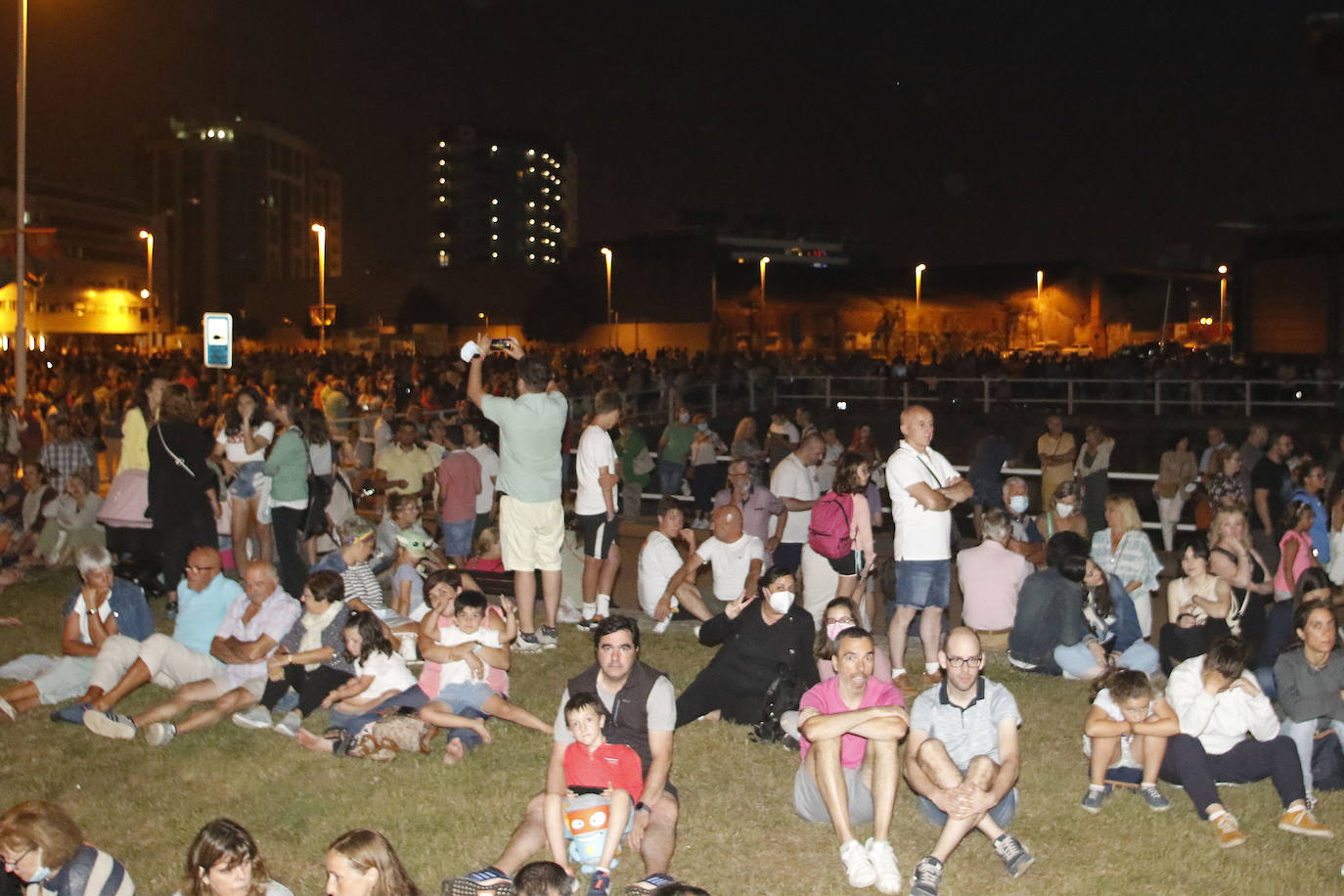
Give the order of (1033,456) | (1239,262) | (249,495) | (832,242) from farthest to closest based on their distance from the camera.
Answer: (832,242), (1239,262), (1033,456), (249,495)

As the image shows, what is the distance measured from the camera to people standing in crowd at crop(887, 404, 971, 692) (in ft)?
23.8

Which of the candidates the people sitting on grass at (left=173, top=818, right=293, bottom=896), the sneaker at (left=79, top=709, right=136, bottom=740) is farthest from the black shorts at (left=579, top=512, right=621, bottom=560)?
the people sitting on grass at (left=173, top=818, right=293, bottom=896)

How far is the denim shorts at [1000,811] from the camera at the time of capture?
5.49 metres

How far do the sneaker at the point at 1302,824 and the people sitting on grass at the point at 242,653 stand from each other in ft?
17.5

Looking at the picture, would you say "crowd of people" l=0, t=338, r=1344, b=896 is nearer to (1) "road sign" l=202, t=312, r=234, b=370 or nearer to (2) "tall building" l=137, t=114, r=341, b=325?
(1) "road sign" l=202, t=312, r=234, b=370

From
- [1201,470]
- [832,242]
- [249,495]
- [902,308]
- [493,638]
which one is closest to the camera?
[493,638]

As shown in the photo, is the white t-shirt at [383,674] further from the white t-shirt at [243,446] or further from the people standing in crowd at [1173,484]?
the people standing in crowd at [1173,484]

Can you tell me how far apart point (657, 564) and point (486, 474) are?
293 centimetres

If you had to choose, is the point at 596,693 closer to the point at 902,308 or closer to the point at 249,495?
the point at 249,495

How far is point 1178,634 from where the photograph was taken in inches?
288

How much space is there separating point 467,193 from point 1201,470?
182m

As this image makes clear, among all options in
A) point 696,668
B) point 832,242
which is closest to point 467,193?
point 832,242

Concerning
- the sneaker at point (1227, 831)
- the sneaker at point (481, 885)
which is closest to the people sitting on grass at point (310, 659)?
the sneaker at point (481, 885)

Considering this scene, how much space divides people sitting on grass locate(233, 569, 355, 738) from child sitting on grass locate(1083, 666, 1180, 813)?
157 inches
